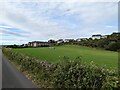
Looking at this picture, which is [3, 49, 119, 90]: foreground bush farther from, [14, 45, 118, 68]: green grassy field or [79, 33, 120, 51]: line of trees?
[79, 33, 120, 51]: line of trees

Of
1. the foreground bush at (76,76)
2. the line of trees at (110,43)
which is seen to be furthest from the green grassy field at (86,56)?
the foreground bush at (76,76)

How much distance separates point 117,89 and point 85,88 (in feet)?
7.72

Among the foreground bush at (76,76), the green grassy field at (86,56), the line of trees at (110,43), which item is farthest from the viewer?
the green grassy field at (86,56)

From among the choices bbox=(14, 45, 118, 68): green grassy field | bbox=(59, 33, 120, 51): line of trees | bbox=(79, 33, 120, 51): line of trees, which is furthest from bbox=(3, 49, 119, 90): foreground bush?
bbox=(79, 33, 120, 51): line of trees

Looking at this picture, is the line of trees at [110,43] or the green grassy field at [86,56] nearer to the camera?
the line of trees at [110,43]

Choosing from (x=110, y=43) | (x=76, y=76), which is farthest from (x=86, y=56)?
(x=76, y=76)

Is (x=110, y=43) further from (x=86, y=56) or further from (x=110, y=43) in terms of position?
(x=86, y=56)

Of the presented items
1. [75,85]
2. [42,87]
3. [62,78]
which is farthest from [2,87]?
[75,85]

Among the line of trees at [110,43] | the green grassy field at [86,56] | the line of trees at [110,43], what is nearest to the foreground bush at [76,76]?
the line of trees at [110,43]

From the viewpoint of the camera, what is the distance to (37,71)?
1744 centimetres

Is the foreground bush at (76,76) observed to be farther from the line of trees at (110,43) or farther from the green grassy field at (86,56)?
the green grassy field at (86,56)

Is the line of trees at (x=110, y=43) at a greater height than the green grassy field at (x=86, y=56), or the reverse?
the line of trees at (x=110, y=43)

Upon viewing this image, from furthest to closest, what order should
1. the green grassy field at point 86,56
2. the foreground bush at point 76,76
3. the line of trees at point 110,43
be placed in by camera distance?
1. the green grassy field at point 86,56
2. the line of trees at point 110,43
3. the foreground bush at point 76,76

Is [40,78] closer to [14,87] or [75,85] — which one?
[14,87]
